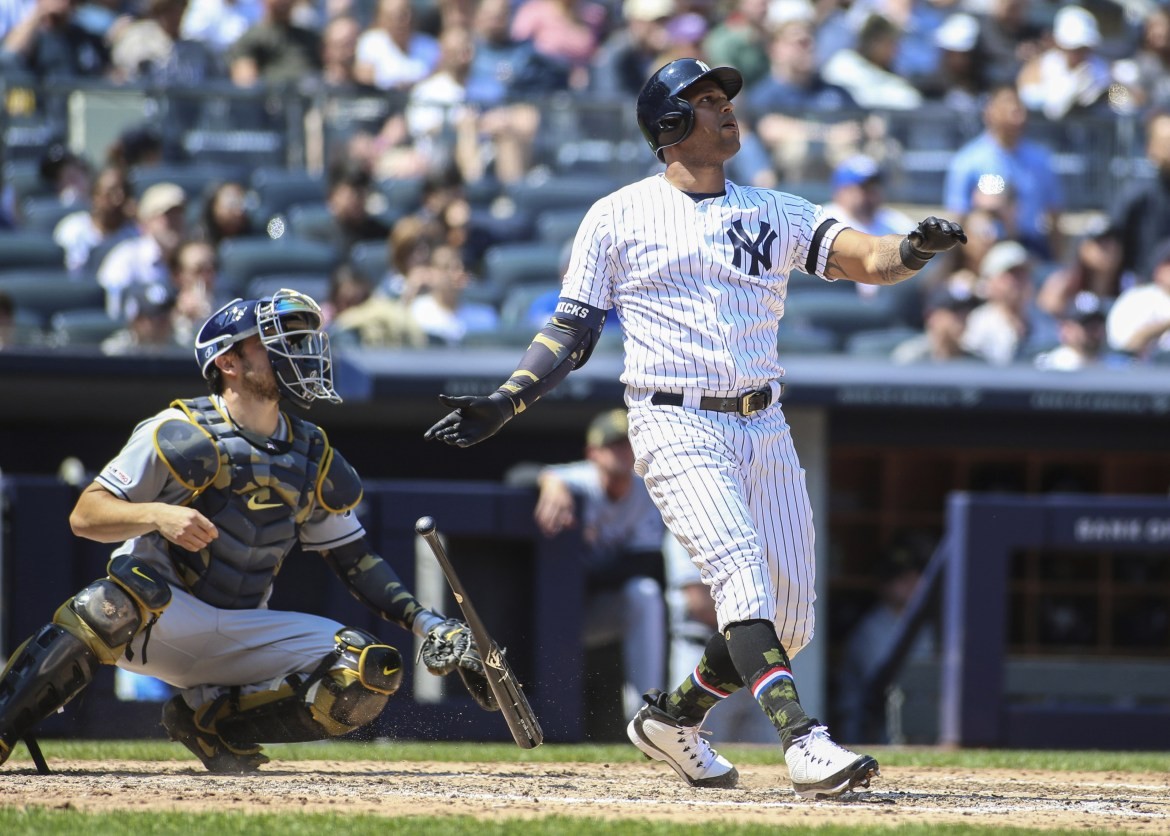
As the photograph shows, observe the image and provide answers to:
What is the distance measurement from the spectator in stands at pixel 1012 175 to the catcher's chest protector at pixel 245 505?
18.5ft

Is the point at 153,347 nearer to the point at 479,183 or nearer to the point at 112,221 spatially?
the point at 112,221

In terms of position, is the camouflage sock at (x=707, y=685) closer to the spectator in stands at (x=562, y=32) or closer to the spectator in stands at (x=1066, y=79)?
the spectator in stands at (x=562, y=32)

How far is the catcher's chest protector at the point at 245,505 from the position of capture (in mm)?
4527

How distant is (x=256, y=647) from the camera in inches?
184

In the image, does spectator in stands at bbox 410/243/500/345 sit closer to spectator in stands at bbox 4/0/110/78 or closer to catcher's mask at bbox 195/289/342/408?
spectator in stands at bbox 4/0/110/78

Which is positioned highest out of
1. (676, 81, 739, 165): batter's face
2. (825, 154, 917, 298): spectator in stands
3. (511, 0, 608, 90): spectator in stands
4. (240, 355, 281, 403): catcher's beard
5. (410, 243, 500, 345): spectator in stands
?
(511, 0, 608, 90): spectator in stands

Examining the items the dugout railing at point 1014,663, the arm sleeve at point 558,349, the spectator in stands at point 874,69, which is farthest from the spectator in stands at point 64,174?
the arm sleeve at point 558,349

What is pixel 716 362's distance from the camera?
13.6ft

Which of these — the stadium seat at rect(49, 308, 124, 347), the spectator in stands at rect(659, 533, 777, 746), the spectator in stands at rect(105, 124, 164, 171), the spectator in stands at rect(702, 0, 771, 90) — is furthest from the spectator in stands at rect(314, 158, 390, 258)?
the spectator in stands at rect(659, 533, 777, 746)

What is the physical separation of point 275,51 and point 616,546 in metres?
4.09

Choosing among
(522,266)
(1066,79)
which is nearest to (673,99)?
(522,266)

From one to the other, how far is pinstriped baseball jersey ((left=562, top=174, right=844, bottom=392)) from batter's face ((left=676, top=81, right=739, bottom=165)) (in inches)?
3.8

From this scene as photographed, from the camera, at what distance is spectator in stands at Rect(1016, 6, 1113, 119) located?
10914 millimetres

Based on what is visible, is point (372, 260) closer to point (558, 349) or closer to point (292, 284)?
point (292, 284)
